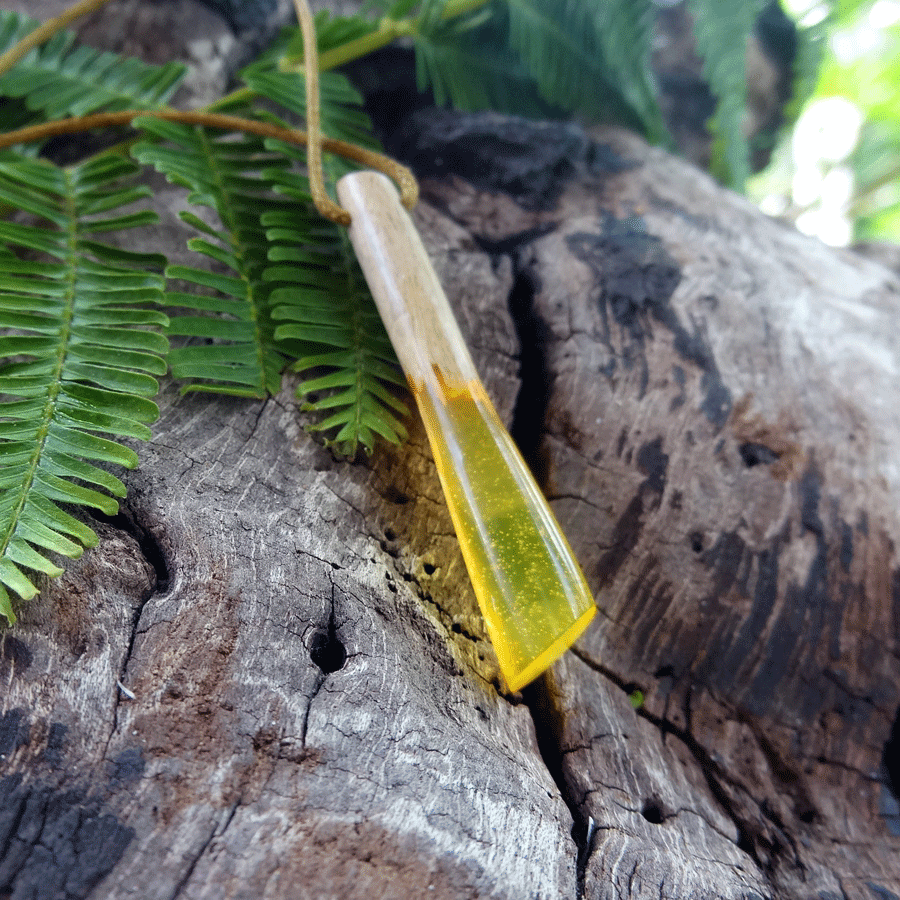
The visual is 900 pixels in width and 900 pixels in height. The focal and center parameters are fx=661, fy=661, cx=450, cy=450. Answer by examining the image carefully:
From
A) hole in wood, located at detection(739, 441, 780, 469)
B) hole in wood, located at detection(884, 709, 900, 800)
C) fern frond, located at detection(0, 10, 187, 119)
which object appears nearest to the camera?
hole in wood, located at detection(884, 709, 900, 800)

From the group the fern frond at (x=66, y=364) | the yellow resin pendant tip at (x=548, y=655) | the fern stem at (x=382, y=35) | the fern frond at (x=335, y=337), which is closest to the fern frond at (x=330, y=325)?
the fern frond at (x=335, y=337)

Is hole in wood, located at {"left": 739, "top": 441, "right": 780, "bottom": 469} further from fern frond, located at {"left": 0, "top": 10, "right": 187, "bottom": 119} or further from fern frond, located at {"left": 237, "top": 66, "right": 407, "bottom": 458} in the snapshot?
fern frond, located at {"left": 0, "top": 10, "right": 187, "bottom": 119}

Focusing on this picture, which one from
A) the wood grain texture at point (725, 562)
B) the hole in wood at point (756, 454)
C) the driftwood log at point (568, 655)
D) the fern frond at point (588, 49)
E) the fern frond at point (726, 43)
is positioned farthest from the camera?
the fern frond at point (588, 49)

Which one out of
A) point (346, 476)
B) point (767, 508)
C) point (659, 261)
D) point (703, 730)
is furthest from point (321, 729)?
point (659, 261)

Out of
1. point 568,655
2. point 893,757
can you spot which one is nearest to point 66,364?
point 568,655

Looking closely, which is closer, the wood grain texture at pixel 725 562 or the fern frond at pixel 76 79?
the wood grain texture at pixel 725 562

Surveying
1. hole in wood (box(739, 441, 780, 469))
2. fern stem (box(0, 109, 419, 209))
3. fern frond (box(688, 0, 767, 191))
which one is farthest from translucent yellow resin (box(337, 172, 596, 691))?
fern frond (box(688, 0, 767, 191))

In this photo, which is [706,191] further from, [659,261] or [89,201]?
[89,201]

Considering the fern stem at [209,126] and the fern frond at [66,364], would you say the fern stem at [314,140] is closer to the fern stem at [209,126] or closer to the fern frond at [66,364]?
the fern stem at [209,126]
